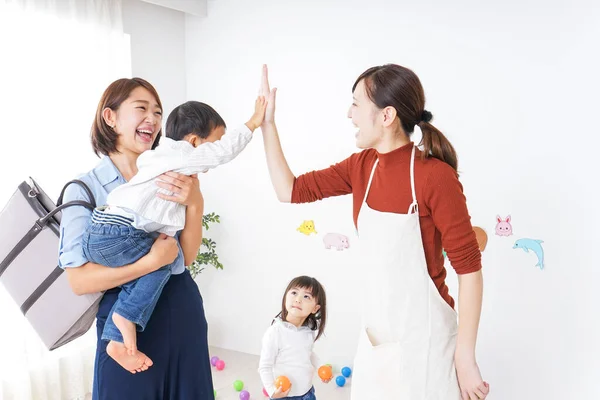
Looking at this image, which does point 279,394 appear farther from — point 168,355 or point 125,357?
point 125,357

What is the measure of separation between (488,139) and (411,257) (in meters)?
1.78

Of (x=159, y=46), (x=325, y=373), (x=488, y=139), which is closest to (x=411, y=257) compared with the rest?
(x=488, y=139)

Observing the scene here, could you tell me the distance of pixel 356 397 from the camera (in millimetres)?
1774

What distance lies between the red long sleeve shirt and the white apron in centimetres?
3

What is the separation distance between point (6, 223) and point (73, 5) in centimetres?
223

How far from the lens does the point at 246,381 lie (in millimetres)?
3682

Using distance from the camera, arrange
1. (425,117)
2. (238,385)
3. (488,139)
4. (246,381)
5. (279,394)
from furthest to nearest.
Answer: (246,381)
(238,385)
(488,139)
(279,394)
(425,117)

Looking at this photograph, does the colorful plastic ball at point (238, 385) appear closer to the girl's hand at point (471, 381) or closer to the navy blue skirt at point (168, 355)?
the navy blue skirt at point (168, 355)

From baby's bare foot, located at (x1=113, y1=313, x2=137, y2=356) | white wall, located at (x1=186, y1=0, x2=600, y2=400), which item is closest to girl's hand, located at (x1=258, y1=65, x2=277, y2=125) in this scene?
baby's bare foot, located at (x1=113, y1=313, x2=137, y2=356)

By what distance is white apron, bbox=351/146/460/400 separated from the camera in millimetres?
1644

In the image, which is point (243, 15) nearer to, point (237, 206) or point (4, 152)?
point (237, 206)

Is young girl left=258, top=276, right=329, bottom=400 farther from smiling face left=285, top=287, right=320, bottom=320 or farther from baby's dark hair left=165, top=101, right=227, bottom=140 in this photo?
baby's dark hair left=165, top=101, right=227, bottom=140

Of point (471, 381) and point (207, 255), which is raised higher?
point (207, 255)

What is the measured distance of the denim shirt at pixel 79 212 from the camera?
1.50 metres
